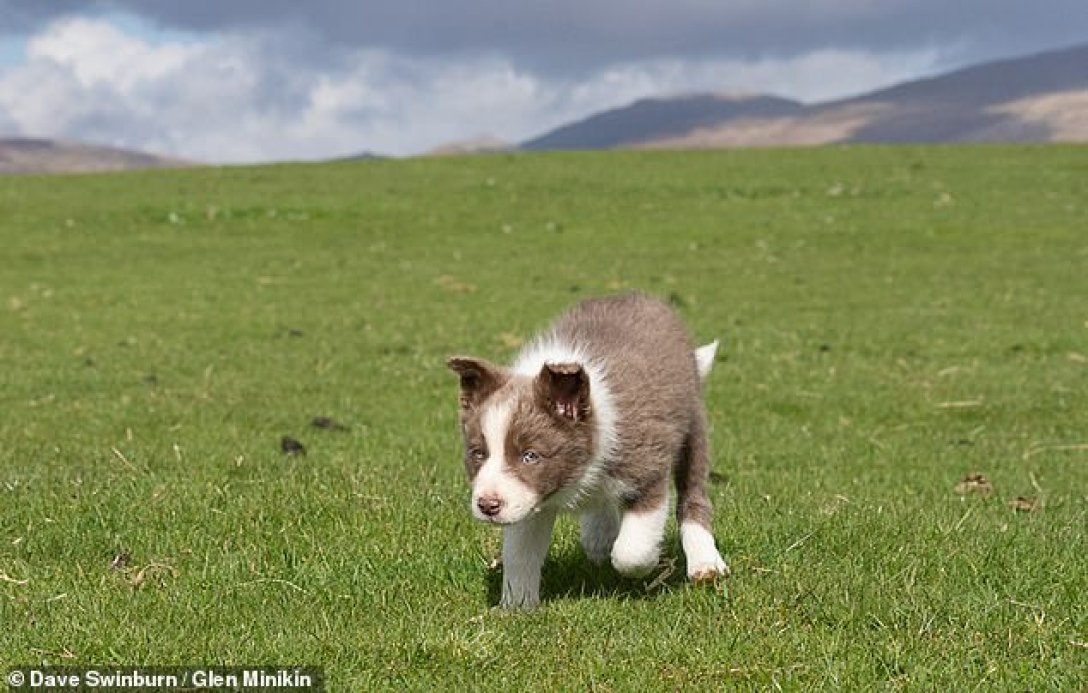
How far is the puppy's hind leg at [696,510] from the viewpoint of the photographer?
7.57m

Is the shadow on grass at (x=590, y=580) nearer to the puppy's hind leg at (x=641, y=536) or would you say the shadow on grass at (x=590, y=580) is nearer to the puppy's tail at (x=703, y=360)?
the puppy's hind leg at (x=641, y=536)

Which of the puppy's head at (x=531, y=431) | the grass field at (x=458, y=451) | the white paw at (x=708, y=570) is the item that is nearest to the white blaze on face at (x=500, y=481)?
the puppy's head at (x=531, y=431)

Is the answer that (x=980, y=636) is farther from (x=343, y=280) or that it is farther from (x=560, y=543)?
(x=343, y=280)

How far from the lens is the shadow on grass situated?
24.6 feet

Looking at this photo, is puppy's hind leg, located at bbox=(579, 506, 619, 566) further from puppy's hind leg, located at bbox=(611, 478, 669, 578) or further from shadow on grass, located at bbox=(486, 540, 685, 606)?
puppy's hind leg, located at bbox=(611, 478, 669, 578)

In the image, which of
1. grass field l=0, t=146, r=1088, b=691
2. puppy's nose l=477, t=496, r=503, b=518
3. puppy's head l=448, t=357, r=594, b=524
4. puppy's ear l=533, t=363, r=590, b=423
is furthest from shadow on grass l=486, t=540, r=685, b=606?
puppy's ear l=533, t=363, r=590, b=423

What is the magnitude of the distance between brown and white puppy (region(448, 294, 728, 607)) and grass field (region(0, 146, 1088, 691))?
1.10 ft

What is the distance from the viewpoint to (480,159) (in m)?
60.8

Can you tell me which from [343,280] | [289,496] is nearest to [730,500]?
[289,496]

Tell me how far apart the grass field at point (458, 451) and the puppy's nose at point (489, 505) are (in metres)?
0.61

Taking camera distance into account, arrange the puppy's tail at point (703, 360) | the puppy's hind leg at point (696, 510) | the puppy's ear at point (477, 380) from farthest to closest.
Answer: the puppy's tail at point (703, 360)
the puppy's hind leg at point (696, 510)
the puppy's ear at point (477, 380)

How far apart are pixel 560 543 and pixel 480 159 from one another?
52988mm

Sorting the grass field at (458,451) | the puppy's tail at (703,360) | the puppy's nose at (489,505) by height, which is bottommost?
the grass field at (458,451)

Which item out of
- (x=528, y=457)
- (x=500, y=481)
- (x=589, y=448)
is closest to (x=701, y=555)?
(x=589, y=448)
